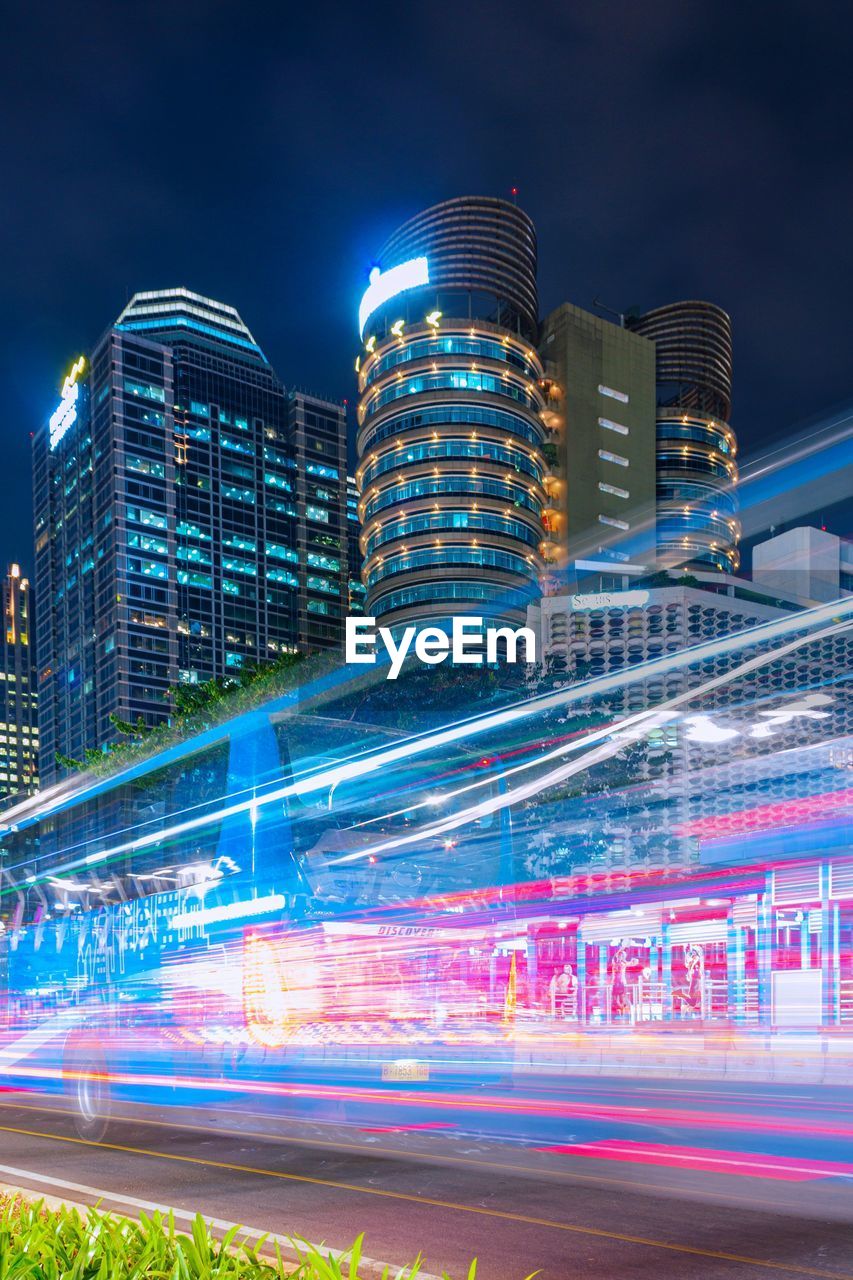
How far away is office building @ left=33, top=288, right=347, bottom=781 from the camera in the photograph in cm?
16712

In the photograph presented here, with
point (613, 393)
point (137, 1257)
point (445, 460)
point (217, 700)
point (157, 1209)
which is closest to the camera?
point (137, 1257)

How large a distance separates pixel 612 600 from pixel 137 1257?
4036 inches

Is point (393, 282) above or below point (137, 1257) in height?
above

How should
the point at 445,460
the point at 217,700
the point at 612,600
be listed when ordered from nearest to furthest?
the point at 217,700 < the point at 612,600 < the point at 445,460

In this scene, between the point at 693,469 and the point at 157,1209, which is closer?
the point at 157,1209

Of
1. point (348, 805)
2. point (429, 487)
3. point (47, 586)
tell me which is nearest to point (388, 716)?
point (348, 805)

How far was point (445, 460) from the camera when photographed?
12112 cm

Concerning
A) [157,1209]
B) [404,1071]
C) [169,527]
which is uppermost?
[169,527]

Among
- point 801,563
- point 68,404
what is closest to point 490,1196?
point 801,563

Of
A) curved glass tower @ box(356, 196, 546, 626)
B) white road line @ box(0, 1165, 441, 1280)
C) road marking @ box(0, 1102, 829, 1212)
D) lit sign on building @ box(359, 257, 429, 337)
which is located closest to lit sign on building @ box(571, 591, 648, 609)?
curved glass tower @ box(356, 196, 546, 626)

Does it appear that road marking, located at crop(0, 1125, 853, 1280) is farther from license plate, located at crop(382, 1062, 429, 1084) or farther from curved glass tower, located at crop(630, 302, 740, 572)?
curved glass tower, located at crop(630, 302, 740, 572)

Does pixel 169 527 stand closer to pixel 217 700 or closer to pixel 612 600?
pixel 612 600

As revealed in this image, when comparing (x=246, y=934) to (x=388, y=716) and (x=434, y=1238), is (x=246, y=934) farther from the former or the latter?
(x=388, y=716)

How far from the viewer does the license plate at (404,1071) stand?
17.9m
